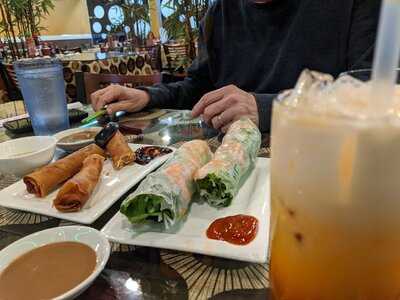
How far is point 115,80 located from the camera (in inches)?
73.1

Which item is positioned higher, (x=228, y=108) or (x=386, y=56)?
(x=386, y=56)

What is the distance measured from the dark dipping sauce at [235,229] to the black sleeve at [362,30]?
0.99 m

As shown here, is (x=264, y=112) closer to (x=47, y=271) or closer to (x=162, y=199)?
(x=162, y=199)

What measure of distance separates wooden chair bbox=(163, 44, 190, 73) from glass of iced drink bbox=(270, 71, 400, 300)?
9.80ft

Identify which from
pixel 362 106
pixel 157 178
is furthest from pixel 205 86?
pixel 362 106

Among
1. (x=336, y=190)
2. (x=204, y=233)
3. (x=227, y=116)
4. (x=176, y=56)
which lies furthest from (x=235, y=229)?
(x=176, y=56)

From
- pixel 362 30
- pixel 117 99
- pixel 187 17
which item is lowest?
pixel 117 99

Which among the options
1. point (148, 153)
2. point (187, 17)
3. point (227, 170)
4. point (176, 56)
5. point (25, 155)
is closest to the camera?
point (227, 170)

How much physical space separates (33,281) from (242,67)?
1.44 metres

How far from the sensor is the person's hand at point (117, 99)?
1404mm

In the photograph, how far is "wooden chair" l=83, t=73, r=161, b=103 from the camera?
1841 millimetres

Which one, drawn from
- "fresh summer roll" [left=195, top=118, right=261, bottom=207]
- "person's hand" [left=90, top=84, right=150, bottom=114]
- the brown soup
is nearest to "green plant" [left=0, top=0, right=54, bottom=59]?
"person's hand" [left=90, top=84, right=150, bottom=114]

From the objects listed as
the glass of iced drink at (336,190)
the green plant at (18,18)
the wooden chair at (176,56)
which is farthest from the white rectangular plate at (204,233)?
the green plant at (18,18)

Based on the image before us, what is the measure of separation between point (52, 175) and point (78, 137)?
343mm
